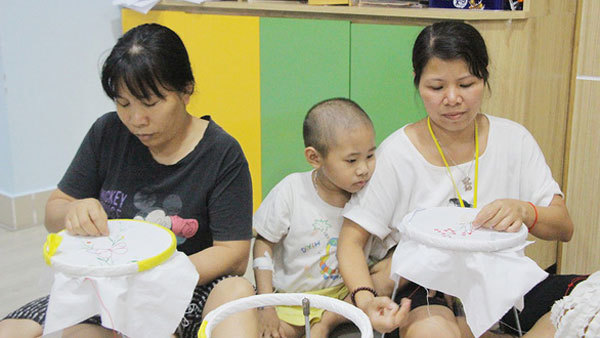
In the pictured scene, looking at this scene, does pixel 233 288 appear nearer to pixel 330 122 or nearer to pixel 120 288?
pixel 120 288

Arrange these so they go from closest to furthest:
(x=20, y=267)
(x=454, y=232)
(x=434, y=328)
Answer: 1. (x=454, y=232)
2. (x=434, y=328)
3. (x=20, y=267)

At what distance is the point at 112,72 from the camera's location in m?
1.39

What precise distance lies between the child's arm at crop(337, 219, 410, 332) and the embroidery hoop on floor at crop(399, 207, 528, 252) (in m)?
0.15

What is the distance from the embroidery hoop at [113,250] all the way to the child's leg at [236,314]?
0.18 meters

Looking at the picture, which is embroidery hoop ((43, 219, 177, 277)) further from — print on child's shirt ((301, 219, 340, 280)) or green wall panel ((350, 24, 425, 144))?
green wall panel ((350, 24, 425, 144))

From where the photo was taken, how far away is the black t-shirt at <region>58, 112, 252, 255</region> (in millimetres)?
1468

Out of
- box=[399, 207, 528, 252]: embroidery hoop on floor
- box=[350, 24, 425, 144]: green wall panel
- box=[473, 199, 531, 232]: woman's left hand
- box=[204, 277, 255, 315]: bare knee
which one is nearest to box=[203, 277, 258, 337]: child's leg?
box=[204, 277, 255, 315]: bare knee

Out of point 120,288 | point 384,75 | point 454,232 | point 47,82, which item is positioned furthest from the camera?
point 47,82

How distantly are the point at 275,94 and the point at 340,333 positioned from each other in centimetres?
107

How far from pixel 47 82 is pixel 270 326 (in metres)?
1.64

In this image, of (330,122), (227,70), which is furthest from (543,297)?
(227,70)

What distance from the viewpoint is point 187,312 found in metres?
1.41

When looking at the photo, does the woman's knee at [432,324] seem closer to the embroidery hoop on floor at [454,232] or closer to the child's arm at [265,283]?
the embroidery hoop on floor at [454,232]

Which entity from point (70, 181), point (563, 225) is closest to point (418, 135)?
point (563, 225)
